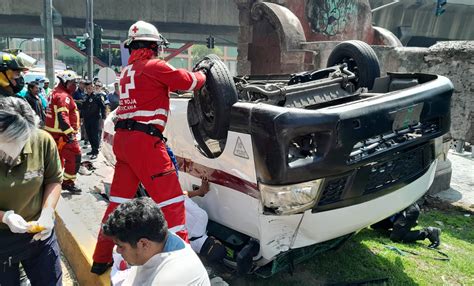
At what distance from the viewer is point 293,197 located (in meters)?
2.41

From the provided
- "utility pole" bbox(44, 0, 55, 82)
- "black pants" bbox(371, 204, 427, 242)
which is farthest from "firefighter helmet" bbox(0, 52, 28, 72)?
"utility pole" bbox(44, 0, 55, 82)

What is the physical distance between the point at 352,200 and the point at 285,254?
0.60 metres

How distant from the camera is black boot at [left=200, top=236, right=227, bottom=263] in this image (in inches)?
116

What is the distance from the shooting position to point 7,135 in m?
2.06

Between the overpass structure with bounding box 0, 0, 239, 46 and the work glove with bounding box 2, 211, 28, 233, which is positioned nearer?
the work glove with bounding box 2, 211, 28, 233

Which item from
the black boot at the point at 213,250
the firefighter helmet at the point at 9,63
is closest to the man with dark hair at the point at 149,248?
the black boot at the point at 213,250

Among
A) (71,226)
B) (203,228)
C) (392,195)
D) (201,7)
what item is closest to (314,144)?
(392,195)

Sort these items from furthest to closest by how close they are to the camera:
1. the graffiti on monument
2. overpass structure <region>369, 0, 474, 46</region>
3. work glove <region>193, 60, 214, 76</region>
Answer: overpass structure <region>369, 0, 474, 46</region>, the graffiti on monument, work glove <region>193, 60, 214, 76</region>

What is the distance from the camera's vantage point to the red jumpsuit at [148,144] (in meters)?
2.82

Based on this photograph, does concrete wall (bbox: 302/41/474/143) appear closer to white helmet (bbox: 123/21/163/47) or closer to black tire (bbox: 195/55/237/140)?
black tire (bbox: 195/55/237/140)

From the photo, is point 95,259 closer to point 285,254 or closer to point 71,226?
point 71,226

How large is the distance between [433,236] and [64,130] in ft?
15.0

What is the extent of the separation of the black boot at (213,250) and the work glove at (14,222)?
1237 millimetres

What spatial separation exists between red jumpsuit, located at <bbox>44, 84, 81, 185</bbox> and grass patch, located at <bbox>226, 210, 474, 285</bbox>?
3.40m
